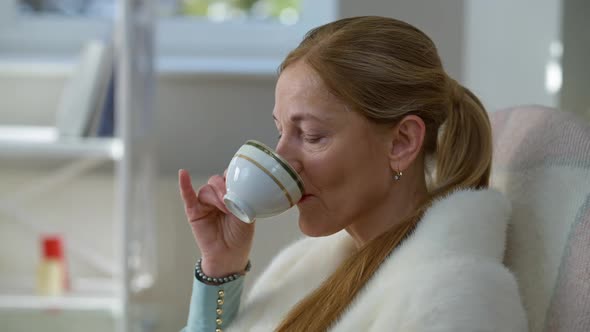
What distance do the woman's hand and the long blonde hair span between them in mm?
177

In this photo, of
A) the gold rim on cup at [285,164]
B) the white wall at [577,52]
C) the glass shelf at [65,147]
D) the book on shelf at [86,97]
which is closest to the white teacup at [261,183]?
the gold rim on cup at [285,164]

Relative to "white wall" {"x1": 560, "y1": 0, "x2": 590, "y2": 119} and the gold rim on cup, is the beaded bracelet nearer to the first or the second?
the gold rim on cup

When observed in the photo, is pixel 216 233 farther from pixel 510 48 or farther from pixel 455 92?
pixel 510 48

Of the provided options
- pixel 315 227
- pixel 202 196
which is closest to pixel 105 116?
pixel 202 196

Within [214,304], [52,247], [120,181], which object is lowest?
[52,247]

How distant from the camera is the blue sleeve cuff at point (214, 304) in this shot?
128 cm

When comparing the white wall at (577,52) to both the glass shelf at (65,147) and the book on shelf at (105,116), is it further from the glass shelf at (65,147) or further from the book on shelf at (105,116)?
the book on shelf at (105,116)

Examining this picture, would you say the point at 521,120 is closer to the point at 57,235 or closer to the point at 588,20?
the point at 588,20

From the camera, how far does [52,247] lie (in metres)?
2.63

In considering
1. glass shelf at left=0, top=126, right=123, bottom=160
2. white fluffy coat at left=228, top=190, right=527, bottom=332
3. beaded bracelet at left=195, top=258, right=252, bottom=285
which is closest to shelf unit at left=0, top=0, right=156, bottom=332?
glass shelf at left=0, top=126, right=123, bottom=160

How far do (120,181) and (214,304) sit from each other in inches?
46.7

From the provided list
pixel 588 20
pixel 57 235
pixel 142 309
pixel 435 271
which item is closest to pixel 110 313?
pixel 142 309

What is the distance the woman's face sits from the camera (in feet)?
3.58

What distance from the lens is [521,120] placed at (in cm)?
123
